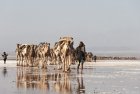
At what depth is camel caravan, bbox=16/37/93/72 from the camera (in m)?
34.6

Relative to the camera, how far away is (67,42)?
34.5m

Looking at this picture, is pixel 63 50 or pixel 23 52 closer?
pixel 63 50

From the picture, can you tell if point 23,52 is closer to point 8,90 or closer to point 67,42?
point 67,42

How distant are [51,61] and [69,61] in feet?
55.8

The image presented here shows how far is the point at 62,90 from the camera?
729 inches

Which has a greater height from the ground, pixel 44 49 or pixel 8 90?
pixel 44 49

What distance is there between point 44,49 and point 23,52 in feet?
17.7

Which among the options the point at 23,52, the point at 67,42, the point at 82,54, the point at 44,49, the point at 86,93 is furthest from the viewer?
the point at 23,52

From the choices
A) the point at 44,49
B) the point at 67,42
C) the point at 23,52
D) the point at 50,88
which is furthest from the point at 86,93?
the point at 23,52

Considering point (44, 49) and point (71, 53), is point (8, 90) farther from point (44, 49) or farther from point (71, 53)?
point (44, 49)

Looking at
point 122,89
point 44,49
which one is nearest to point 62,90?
point 122,89

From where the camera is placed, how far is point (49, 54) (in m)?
44.6

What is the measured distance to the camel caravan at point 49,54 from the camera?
1363 inches

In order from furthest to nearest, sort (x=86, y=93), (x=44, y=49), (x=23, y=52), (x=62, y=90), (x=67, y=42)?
(x=23, y=52)
(x=44, y=49)
(x=67, y=42)
(x=62, y=90)
(x=86, y=93)
